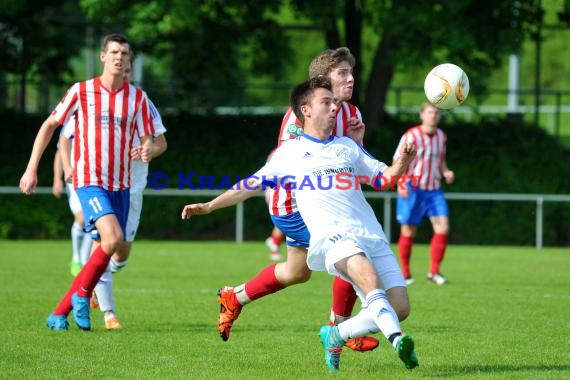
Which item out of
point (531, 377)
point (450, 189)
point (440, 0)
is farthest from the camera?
point (450, 189)

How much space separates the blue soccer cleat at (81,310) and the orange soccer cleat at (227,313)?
121cm

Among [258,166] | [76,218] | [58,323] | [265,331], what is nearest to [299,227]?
[265,331]

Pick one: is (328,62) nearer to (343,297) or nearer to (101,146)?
(343,297)

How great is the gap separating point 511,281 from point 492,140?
960 centimetres

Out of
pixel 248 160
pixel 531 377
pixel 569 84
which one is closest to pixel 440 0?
pixel 248 160

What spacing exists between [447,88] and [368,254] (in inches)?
80.2

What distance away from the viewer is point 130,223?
8344 mm

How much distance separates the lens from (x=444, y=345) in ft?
23.8

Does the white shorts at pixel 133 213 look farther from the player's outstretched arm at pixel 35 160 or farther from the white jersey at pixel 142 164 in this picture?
the player's outstretched arm at pixel 35 160

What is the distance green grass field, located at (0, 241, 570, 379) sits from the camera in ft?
20.6

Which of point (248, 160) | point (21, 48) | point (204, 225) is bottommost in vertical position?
point (204, 225)

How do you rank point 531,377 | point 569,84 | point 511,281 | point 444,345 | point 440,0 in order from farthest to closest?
point 569,84
point 440,0
point 511,281
point 444,345
point 531,377

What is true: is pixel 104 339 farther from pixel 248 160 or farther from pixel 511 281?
pixel 248 160

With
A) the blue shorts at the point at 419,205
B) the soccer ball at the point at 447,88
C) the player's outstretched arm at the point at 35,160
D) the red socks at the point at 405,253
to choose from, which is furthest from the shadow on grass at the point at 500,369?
the blue shorts at the point at 419,205
